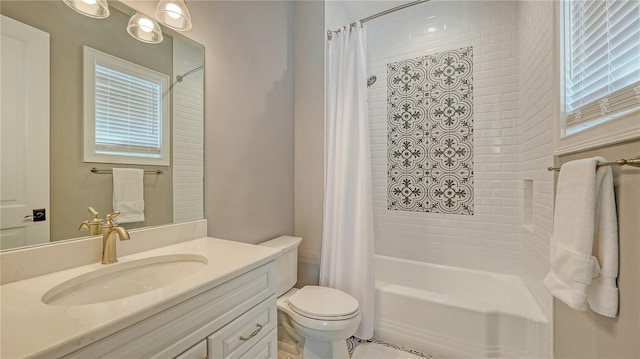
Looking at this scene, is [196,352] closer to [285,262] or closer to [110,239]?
[110,239]

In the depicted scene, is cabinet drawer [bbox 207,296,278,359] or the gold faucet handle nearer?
cabinet drawer [bbox 207,296,278,359]

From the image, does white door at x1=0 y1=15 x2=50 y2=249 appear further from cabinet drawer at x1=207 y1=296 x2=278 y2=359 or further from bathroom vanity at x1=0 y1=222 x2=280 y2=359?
cabinet drawer at x1=207 y1=296 x2=278 y2=359

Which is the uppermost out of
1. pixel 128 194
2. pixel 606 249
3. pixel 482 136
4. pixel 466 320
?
pixel 482 136

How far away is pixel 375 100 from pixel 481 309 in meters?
2.00

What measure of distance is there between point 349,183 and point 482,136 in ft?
4.34

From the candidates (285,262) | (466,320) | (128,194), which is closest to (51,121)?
(128,194)

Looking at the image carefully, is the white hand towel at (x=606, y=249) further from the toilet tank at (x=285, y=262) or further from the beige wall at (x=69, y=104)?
the beige wall at (x=69, y=104)

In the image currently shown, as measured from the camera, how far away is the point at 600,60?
0.95 metres

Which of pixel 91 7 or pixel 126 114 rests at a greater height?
pixel 91 7

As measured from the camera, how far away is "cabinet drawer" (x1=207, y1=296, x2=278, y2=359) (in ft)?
2.75

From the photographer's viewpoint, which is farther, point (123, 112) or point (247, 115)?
point (247, 115)

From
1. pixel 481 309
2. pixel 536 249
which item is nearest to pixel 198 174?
pixel 481 309

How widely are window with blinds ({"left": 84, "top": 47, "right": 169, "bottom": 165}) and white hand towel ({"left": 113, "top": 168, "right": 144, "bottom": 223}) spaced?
0.18 feet

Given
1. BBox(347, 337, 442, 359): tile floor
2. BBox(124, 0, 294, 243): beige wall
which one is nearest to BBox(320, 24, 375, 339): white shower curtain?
BBox(347, 337, 442, 359): tile floor
